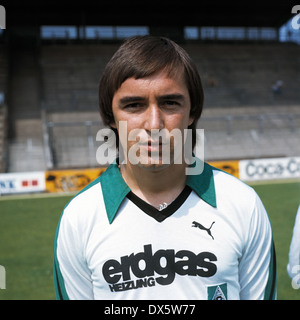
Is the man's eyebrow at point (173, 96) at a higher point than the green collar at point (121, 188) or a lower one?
higher

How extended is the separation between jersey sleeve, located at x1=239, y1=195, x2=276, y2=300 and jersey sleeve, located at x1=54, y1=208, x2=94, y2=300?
2.64 feet

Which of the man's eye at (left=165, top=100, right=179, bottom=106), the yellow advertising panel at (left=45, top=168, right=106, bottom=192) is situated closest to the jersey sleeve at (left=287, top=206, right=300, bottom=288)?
the man's eye at (left=165, top=100, right=179, bottom=106)

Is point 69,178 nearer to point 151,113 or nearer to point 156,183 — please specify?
point 156,183

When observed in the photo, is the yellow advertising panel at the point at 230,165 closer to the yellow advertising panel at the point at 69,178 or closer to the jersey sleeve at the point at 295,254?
the yellow advertising panel at the point at 69,178

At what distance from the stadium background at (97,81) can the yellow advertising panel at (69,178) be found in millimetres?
40

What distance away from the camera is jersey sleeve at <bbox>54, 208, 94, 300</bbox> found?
1.89m

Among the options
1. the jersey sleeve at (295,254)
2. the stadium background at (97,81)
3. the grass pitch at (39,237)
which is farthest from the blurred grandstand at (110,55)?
the jersey sleeve at (295,254)

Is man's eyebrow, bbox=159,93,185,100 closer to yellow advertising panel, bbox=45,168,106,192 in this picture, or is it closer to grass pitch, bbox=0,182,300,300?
grass pitch, bbox=0,182,300,300

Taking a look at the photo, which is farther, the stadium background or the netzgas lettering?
the stadium background

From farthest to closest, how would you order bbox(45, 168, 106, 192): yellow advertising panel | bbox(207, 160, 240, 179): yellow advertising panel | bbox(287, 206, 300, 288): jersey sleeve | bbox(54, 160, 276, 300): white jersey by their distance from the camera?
bbox(207, 160, 240, 179): yellow advertising panel < bbox(45, 168, 106, 192): yellow advertising panel < bbox(287, 206, 300, 288): jersey sleeve < bbox(54, 160, 276, 300): white jersey

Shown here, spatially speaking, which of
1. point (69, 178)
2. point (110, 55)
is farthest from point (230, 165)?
point (110, 55)

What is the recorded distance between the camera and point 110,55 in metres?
26.4

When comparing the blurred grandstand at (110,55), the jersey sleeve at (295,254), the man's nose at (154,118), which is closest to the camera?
the man's nose at (154,118)

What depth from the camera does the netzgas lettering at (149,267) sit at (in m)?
1.84
